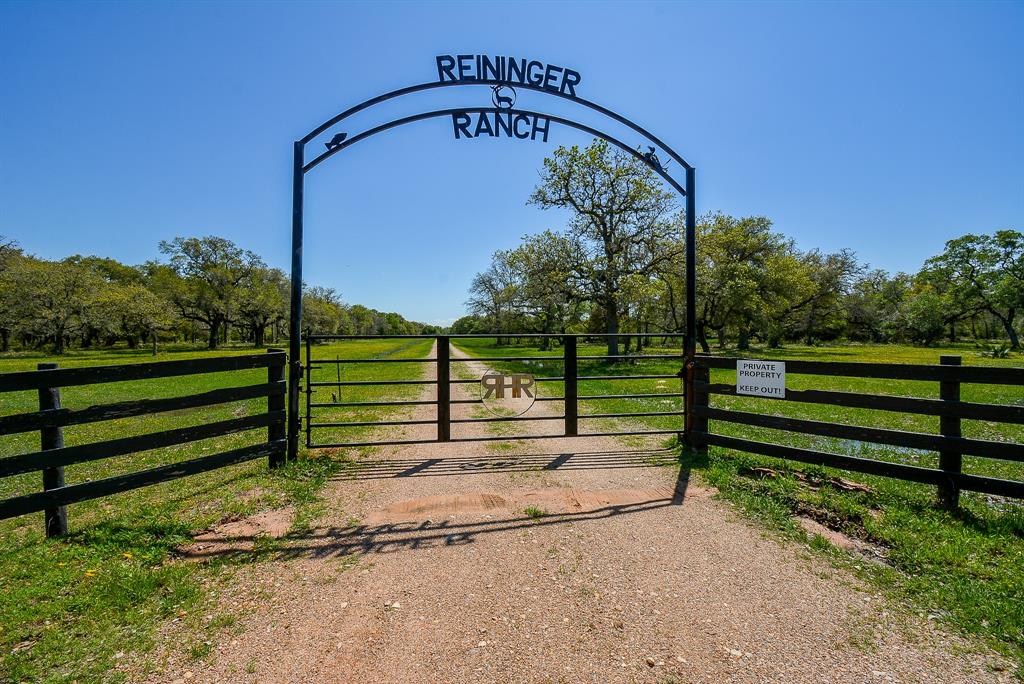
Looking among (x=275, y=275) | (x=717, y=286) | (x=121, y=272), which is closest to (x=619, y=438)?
(x=717, y=286)

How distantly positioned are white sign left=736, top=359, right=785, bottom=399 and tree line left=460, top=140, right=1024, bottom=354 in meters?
3.02

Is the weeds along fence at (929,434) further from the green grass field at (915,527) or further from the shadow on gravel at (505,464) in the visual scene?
the shadow on gravel at (505,464)

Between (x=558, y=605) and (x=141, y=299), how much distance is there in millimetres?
57841

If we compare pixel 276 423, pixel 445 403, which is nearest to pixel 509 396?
pixel 445 403

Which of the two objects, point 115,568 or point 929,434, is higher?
point 929,434

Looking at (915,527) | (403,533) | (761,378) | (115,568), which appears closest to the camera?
(115,568)

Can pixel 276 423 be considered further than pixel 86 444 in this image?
Yes

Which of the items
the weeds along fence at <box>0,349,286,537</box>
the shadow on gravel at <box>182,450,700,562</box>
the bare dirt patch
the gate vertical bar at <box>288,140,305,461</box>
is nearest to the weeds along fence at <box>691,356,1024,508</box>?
the shadow on gravel at <box>182,450,700,562</box>

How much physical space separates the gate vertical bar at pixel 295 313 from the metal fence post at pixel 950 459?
761 centimetres

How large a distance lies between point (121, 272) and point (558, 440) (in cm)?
9565

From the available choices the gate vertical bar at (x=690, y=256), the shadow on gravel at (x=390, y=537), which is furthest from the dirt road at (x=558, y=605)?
the gate vertical bar at (x=690, y=256)

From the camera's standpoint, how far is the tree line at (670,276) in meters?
22.8

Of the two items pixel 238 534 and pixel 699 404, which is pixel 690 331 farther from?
pixel 238 534

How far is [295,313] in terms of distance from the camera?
6.10m
